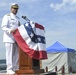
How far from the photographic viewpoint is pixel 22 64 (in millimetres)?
5680

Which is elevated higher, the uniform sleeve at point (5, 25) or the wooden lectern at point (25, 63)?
the uniform sleeve at point (5, 25)

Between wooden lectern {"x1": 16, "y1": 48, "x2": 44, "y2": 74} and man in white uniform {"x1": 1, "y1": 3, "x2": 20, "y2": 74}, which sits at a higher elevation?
man in white uniform {"x1": 1, "y1": 3, "x2": 20, "y2": 74}

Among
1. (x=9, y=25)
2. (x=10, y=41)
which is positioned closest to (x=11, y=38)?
(x=10, y=41)

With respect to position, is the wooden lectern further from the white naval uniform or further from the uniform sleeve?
the uniform sleeve

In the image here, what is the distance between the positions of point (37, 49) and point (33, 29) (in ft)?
1.31

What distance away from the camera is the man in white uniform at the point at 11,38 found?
5781 millimetres

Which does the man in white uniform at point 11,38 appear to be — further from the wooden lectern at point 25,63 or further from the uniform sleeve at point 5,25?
the wooden lectern at point 25,63

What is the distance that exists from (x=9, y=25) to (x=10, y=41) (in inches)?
13.4

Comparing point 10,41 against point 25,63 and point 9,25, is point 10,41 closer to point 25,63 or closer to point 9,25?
point 9,25

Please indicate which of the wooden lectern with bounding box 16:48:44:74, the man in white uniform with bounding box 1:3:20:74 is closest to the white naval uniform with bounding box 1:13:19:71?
the man in white uniform with bounding box 1:3:20:74

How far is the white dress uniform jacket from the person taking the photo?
229 inches

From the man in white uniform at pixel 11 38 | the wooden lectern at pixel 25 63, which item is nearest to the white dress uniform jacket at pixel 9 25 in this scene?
the man in white uniform at pixel 11 38

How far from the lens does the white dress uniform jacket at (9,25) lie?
19.1ft

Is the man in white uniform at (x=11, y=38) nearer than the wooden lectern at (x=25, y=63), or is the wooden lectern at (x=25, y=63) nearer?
the wooden lectern at (x=25, y=63)
